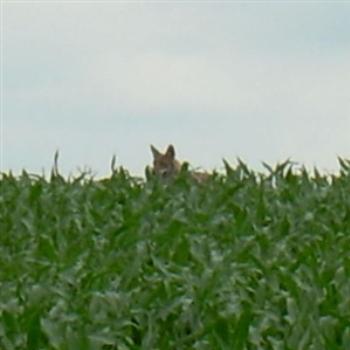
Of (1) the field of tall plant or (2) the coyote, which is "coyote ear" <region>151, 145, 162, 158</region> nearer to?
(2) the coyote

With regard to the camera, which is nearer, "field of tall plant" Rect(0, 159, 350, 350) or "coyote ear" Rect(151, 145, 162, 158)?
"field of tall plant" Rect(0, 159, 350, 350)

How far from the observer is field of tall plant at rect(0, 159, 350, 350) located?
3914mm

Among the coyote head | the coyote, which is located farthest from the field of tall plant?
the coyote head

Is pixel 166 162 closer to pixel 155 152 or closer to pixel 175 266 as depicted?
pixel 155 152

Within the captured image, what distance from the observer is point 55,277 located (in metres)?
4.43

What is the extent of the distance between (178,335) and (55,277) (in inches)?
22.8

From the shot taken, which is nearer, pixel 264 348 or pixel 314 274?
pixel 264 348

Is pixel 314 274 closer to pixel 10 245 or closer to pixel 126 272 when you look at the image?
pixel 126 272

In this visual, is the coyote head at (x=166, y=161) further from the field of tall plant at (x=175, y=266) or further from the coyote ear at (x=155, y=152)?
the field of tall plant at (x=175, y=266)

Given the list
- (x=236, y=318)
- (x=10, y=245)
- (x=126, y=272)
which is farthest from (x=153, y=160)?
(x=236, y=318)

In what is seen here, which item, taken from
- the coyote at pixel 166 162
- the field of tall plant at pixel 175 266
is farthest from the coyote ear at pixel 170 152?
the field of tall plant at pixel 175 266

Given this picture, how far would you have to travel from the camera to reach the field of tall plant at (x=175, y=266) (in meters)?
3.91

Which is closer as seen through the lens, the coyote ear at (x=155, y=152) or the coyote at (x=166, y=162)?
the coyote at (x=166, y=162)

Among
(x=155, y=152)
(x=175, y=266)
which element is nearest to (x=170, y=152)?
(x=155, y=152)
